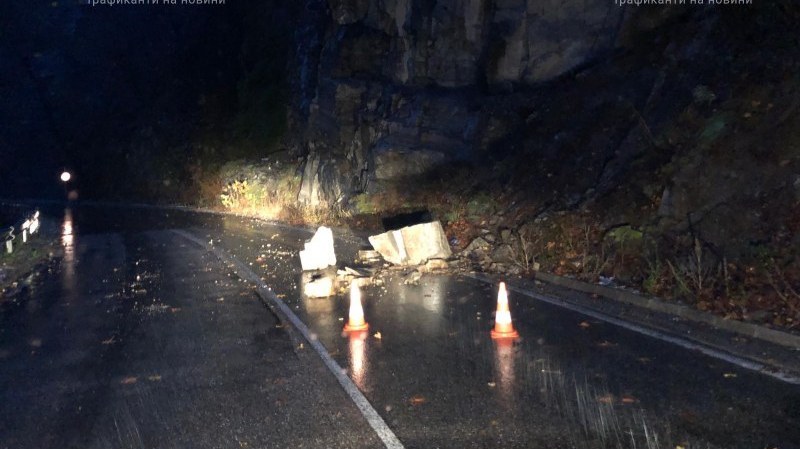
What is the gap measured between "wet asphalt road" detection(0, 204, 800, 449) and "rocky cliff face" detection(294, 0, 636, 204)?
35.6 ft

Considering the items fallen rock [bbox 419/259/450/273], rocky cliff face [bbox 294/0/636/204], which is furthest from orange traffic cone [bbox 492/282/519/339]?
rocky cliff face [bbox 294/0/636/204]

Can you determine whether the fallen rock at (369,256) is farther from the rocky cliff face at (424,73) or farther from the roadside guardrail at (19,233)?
the roadside guardrail at (19,233)

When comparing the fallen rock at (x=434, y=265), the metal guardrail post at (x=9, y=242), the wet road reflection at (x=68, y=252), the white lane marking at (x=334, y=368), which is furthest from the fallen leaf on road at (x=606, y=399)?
the metal guardrail post at (x=9, y=242)

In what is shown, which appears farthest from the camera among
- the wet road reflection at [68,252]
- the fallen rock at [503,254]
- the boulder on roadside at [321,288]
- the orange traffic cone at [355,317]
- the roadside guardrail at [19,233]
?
the roadside guardrail at [19,233]

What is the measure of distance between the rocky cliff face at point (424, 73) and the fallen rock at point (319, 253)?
768 centimetres

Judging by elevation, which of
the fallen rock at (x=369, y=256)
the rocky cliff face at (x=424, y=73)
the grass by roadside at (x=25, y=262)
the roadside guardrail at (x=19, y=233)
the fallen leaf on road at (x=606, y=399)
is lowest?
the fallen leaf on road at (x=606, y=399)

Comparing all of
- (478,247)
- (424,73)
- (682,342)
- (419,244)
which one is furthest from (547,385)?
(424,73)

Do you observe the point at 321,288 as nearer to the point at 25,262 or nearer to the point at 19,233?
the point at 25,262

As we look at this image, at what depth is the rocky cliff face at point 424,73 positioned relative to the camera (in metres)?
21.1

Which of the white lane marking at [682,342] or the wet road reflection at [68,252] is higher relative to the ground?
the wet road reflection at [68,252]

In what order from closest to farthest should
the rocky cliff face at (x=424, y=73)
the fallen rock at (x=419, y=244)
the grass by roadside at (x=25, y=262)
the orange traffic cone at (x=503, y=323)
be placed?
1. the orange traffic cone at (x=503, y=323)
2. the fallen rock at (x=419, y=244)
3. the grass by roadside at (x=25, y=262)
4. the rocky cliff face at (x=424, y=73)

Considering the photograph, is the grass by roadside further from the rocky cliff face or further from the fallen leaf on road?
the fallen leaf on road

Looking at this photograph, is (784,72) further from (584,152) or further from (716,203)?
(584,152)

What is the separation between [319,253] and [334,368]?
732 centimetres
